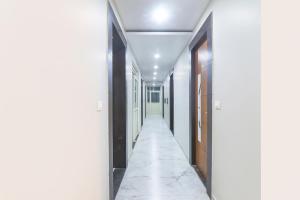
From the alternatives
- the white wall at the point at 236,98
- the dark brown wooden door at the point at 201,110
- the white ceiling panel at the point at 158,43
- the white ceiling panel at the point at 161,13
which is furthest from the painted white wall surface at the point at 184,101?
the white wall at the point at 236,98

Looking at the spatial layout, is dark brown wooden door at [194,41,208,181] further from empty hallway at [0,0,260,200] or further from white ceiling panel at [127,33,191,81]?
white ceiling panel at [127,33,191,81]

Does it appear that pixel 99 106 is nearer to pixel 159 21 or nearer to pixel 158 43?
pixel 159 21

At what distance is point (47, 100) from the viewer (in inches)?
38.6

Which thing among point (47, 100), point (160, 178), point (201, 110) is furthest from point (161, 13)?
point (160, 178)

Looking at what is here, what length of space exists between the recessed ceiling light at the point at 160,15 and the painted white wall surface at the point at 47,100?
4.37ft

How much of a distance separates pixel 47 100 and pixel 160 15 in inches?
98.3

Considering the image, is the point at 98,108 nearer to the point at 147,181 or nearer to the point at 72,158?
the point at 72,158

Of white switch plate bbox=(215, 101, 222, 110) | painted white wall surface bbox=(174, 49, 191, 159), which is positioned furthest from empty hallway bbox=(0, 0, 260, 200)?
painted white wall surface bbox=(174, 49, 191, 159)

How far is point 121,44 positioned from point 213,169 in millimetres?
2602

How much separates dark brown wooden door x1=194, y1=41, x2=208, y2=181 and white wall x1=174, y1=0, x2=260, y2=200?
0.77 meters

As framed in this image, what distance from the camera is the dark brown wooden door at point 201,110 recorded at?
315 centimetres

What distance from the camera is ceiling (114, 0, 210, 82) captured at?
263 cm

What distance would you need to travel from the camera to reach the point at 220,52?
2203 mm

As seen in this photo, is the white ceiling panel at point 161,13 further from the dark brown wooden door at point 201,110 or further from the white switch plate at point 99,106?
the white switch plate at point 99,106
